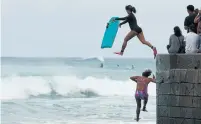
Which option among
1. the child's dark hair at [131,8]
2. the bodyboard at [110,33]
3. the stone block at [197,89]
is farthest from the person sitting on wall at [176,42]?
the stone block at [197,89]

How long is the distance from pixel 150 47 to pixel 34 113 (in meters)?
8.75

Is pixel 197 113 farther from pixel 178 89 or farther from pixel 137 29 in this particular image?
pixel 137 29

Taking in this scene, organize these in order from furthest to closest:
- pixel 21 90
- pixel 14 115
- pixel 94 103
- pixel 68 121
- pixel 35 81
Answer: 1. pixel 35 81
2. pixel 21 90
3. pixel 94 103
4. pixel 14 115
5. pixel 68 121

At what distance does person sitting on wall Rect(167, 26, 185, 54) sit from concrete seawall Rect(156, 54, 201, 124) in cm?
50

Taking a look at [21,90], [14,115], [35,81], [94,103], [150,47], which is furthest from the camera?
[35,81]

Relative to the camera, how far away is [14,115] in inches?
948

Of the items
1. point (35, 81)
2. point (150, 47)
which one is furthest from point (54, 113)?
point (35, 81)

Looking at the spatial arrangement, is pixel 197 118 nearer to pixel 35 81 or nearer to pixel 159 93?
pixel 159 93

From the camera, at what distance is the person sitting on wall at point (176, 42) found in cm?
1675

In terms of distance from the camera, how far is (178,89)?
1595 cm

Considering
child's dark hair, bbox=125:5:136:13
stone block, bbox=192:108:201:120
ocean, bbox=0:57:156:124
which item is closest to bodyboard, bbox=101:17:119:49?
child's dark hair, bbox=125:5:136:13

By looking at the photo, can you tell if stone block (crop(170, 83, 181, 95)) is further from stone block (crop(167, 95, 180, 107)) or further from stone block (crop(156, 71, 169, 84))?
stone block (crop(156, 71, 169, 84))

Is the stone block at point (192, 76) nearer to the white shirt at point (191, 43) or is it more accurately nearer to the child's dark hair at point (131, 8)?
the white shirt at point (191, 43)

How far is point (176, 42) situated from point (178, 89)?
129 cm
